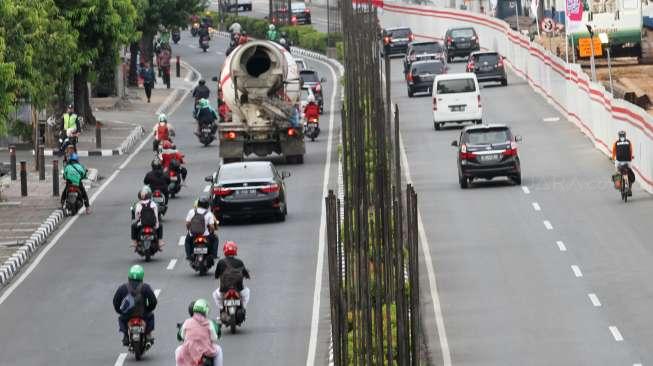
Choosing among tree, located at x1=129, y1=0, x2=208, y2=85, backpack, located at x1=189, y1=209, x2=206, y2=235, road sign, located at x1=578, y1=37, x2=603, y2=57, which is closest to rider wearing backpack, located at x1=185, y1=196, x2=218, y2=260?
backpack, located at x1=189, y1=209, x2=206, y2=235

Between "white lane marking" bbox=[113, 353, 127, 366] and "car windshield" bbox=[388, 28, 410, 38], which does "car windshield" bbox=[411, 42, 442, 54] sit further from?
"white lane marking" bbox=[113, 353, 127, 366]

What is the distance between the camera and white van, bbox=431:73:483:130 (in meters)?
63.8

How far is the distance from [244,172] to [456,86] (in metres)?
20.8

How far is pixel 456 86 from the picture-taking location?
2520 inches

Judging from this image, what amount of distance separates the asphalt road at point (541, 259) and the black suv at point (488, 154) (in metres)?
0.47

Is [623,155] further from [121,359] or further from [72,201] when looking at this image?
[121,359]

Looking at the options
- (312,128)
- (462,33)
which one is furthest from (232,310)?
(462,33)

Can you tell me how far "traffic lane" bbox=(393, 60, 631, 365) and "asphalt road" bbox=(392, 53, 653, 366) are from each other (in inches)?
0.8

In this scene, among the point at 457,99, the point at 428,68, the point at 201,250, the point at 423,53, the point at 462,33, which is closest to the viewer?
→ the point at 201,250

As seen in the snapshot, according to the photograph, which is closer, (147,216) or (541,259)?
(541,259)

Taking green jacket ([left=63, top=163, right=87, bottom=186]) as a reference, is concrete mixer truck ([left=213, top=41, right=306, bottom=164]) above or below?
above

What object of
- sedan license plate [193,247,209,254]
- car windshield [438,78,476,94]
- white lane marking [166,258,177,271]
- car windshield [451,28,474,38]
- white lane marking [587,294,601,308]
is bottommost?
white lane marking [587,294,601,308]

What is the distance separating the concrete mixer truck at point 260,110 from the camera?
55.0 m

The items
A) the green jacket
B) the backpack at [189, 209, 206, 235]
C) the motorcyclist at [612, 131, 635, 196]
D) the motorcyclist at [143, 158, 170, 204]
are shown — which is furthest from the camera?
the green jacket
